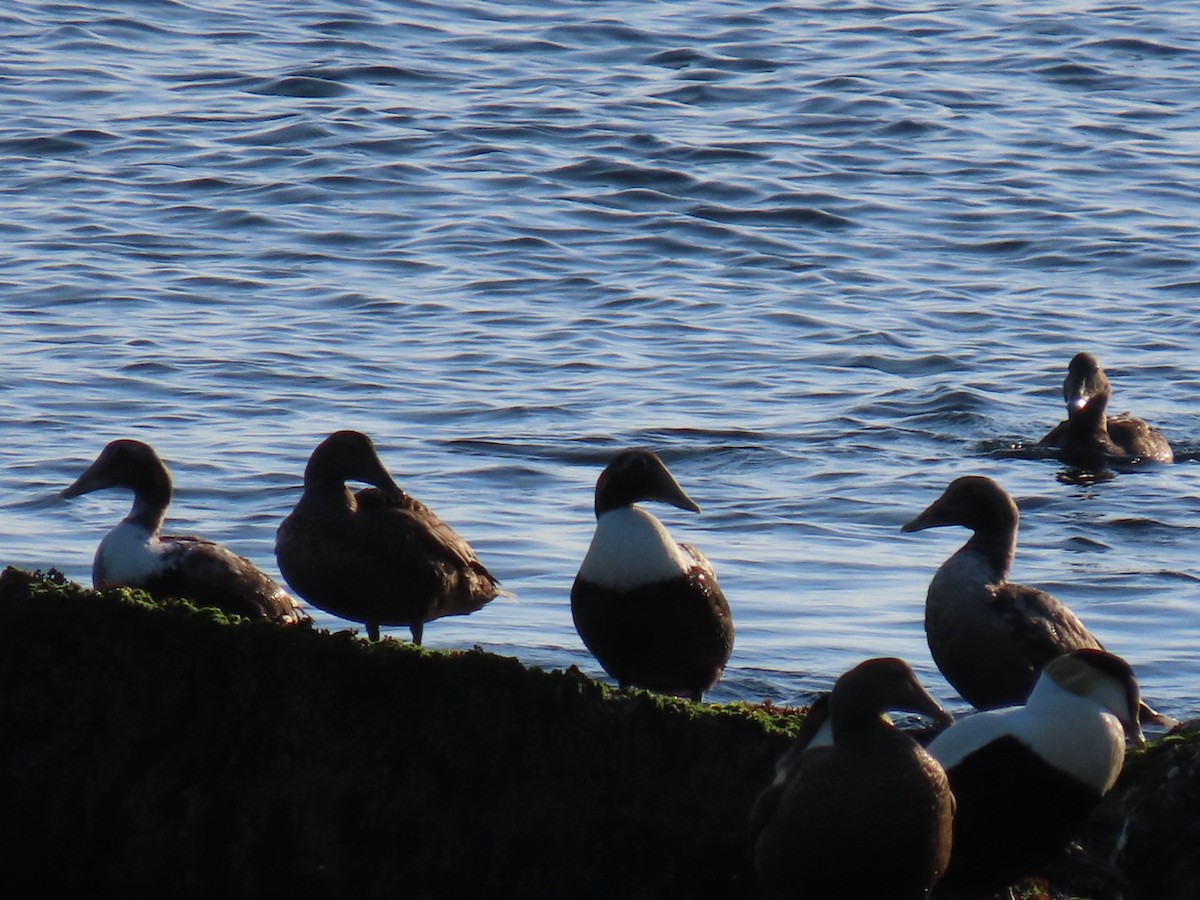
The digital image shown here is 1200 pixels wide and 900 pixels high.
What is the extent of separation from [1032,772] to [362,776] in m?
1.75

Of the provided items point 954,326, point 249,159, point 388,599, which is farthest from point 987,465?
point 249,159

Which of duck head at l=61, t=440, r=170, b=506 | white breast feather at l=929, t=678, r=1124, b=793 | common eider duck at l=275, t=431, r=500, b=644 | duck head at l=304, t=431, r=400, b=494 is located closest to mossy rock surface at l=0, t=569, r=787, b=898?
white breast feather at l=929, t=678, r=1124, b=793

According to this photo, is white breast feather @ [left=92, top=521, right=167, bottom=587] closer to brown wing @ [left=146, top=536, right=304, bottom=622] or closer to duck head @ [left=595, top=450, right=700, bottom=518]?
brown wing @ [left=146, top=536, right=304, bottom=622]

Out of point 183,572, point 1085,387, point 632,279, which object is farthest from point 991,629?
point 632,279

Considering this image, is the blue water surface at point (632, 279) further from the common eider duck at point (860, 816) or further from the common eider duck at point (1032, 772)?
the common eider duck at point (860, 816)

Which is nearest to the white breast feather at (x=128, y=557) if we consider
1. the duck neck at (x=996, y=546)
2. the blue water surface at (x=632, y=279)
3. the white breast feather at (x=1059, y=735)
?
the blue water surface at (x=632, y=279)

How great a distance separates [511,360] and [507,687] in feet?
29.6

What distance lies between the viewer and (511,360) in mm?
14617

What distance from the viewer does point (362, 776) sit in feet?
18.7

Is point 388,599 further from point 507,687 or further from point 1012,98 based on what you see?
point 1012,98

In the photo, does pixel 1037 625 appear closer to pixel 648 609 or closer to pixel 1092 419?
pixel 648 609

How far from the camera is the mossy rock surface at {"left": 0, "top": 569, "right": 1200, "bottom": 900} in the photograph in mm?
5559

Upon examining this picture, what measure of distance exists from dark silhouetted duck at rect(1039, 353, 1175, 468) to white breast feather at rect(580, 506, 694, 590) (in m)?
6.38

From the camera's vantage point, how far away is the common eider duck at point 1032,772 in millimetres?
5570
